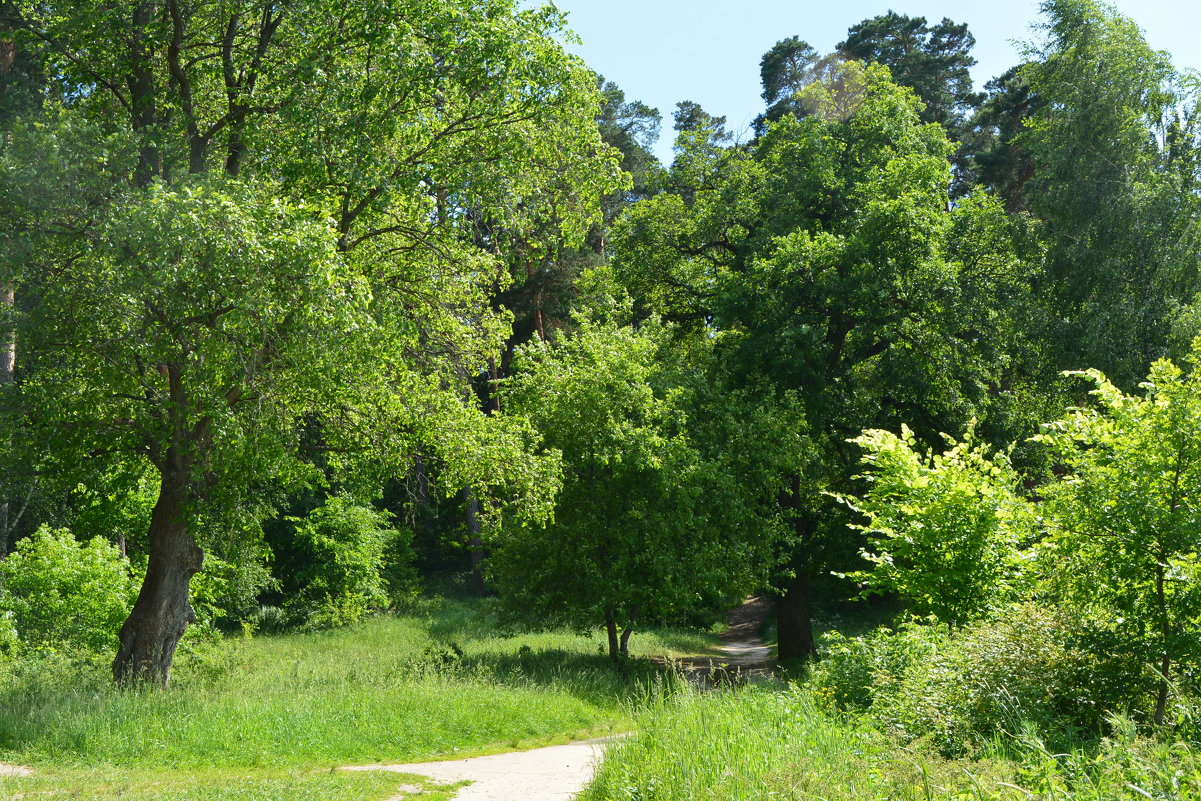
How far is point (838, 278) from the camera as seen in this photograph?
20156 millimetres

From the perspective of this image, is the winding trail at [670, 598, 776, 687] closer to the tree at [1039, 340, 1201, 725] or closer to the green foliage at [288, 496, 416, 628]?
the tree at [1039, 340, 1201, 725]

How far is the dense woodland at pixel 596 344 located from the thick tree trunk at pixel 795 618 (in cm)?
11

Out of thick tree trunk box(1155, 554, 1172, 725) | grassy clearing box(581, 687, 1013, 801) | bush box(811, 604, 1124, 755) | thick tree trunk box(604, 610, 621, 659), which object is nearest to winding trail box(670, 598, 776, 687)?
thick tree trunk box(604, 610, 621, 659)

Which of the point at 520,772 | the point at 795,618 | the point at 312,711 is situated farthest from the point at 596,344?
the point at 520,772

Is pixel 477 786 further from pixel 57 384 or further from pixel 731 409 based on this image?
pixel 731 409

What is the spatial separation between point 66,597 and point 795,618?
15331mm

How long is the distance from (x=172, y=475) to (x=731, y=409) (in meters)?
11.0

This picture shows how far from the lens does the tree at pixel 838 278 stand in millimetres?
20078

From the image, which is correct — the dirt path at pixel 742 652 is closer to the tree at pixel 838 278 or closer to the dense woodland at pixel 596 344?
the dense woodland at pixel 596 344

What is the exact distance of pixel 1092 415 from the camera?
7.80 meters

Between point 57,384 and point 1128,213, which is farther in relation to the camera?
point 1128,213

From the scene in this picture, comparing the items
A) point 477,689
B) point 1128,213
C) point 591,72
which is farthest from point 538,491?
point 1128,213

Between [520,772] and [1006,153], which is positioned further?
[1006,153]

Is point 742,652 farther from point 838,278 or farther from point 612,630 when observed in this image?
point 838,278
